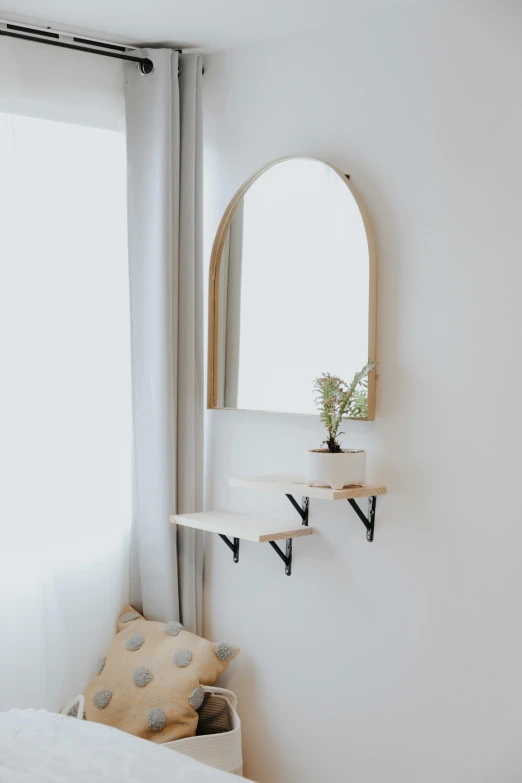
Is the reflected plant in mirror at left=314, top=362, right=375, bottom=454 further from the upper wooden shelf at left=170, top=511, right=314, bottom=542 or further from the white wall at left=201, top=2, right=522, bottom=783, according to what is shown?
the upper wooden shelf at left=170, top=511, right=314, bottom=542

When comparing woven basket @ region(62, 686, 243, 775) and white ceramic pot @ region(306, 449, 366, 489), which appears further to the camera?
woven basket @ region(62, 686, 243, 775)

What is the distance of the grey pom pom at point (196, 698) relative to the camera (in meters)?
2.19

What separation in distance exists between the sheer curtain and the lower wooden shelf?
29 cm

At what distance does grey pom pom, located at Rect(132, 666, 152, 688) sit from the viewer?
2219mm

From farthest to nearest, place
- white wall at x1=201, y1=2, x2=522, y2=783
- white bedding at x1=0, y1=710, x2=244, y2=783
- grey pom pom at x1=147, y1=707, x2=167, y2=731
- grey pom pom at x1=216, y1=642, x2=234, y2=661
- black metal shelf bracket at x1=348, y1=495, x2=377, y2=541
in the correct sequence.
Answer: grey pom pom at x1=216, y1=642, x2=234, y2=661 < grey pom pom at x1=147, y1=707, x2=167, y2=731 < black metal shelf bracket at x1=348, y1=495, x2=377, y2=541 < white wall at x1=201, y1=2, x2=522, y2=783 < white bedding at x1=0, y1=710, x2=244, y2=783

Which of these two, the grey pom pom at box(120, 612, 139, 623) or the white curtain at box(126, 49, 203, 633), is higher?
the white curtain at box(126, 49, 203, 633)

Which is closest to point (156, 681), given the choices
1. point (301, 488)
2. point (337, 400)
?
point (301, 488)

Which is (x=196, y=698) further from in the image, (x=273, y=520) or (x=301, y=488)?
(x=301, y=488)

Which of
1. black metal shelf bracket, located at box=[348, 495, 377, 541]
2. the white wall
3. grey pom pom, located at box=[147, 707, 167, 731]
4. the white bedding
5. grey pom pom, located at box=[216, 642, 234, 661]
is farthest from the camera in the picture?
grey pom pom, located at box=[216, 642, 234, 661]

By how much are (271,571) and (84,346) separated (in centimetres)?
86

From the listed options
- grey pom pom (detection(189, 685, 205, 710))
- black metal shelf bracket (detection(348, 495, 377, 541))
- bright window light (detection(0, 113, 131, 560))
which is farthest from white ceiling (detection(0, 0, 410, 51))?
grey pom pom (detection(189, 685, 205, 710))

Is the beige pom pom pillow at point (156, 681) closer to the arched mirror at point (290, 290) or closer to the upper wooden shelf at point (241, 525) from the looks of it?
the upper wooden shelf at point (241, 525)

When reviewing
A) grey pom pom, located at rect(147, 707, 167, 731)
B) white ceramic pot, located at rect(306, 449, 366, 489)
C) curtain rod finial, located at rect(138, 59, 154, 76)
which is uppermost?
curtain rod finial, located at rect(138, 59, 154, 76)

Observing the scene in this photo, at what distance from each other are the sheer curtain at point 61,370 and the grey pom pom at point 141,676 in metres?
0.21
